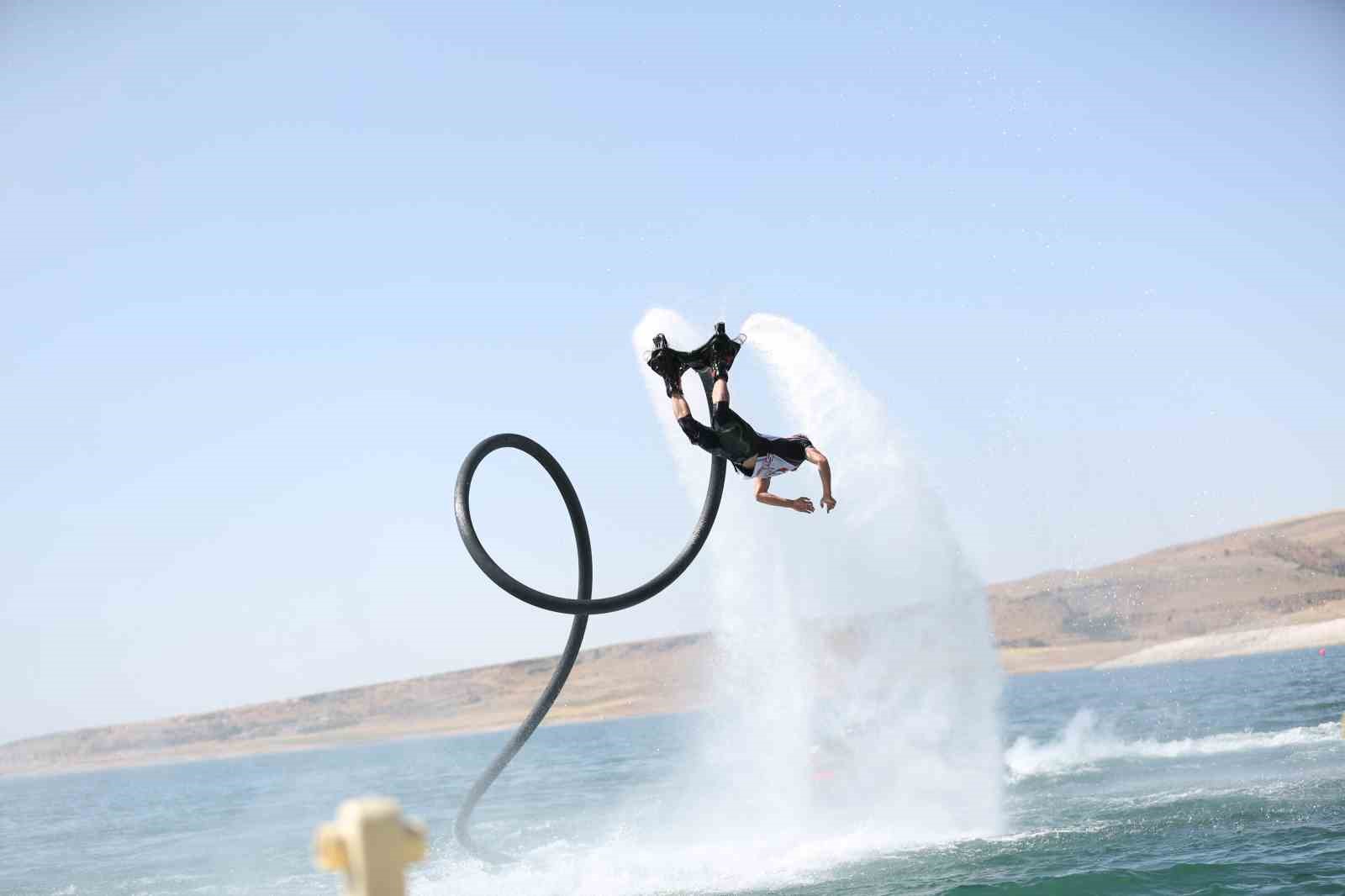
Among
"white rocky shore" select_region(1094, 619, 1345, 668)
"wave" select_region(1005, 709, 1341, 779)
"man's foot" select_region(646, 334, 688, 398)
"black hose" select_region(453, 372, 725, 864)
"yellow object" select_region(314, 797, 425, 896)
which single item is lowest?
"white rocky shore" select_region(1094, 619, 1345, 668)

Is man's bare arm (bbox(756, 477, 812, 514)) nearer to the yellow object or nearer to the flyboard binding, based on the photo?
the flyboard binding

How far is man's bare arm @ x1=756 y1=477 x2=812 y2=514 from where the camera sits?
12.5m

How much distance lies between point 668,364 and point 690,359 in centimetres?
24

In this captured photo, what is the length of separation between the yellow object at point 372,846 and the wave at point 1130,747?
37.5 m

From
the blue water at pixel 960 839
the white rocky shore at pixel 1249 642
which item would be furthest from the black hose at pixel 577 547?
the white rocky shore at pixel 1249 642

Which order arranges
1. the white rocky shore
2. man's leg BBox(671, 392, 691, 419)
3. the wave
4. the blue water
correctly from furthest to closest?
1. the white rocky shore
2. the wave
3. the blue water
4. man's leg BBox(671, 392, 691, 419)

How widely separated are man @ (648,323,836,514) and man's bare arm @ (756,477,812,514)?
1cm

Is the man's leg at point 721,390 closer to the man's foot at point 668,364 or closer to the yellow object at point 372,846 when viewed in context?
the man's foot at point 668,364

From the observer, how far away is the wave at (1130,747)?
125ft

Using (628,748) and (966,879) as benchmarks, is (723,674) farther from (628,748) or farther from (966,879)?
(628,748)

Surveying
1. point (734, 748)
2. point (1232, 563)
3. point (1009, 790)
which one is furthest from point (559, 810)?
point (1232, 563)

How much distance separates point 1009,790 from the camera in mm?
35062

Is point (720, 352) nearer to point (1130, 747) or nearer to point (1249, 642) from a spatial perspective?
point (1130, 747)

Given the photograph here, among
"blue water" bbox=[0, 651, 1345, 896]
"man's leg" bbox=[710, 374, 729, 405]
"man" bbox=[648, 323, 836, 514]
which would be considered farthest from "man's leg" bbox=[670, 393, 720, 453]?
"blue water" bbox=[0, 651, 1345, 896]
